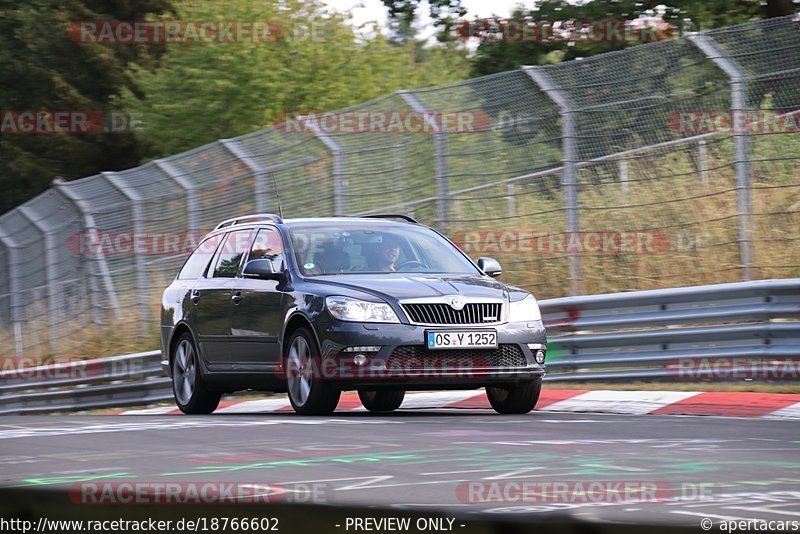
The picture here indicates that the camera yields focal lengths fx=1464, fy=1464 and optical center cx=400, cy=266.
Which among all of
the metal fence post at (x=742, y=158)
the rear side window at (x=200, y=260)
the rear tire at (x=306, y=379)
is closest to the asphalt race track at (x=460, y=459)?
the rear tire at (x=306, y=379)

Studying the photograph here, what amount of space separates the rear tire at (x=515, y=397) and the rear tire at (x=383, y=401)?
128cm

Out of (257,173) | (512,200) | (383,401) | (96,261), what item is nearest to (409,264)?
(383,401)

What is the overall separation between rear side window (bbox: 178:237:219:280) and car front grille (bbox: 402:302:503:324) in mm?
3112

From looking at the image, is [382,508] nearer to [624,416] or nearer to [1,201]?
[624,416]

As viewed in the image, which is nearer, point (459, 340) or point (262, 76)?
point (459, 340)

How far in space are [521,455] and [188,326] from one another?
6.08 metres

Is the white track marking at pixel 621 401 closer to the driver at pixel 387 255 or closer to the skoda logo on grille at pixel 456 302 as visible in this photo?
the skoda logo on grille at pixel 456 302

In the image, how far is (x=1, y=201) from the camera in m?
55.9

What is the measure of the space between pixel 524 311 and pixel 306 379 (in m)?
1.67

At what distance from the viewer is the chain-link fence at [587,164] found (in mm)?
13289

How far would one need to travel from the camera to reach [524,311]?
10773 millimetres

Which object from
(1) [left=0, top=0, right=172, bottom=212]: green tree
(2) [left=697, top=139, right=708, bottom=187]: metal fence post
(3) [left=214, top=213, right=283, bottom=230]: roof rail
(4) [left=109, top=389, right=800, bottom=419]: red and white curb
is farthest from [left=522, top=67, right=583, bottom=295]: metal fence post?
(1) [left=0, top=0, right=172, bottom=212]: green tree

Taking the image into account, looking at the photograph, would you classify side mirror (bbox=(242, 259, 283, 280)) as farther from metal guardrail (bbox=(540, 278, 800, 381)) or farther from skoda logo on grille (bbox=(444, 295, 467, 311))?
metal guardrail (bbox=(540, 278, 800, 381))

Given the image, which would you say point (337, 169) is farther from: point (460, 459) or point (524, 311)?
point (460, 459)
